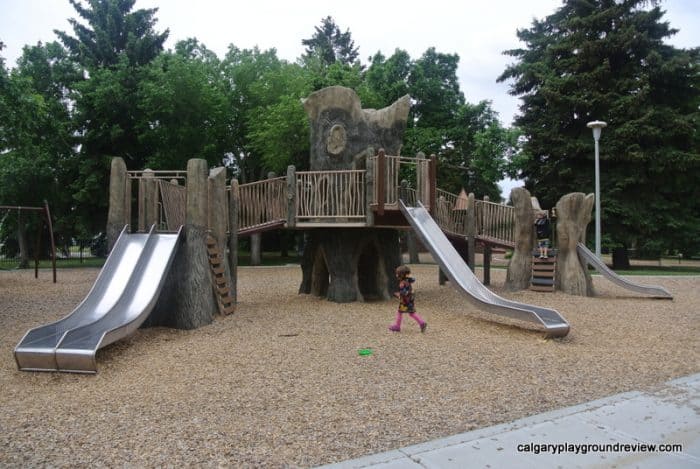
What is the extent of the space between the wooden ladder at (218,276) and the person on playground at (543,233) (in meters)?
8.36

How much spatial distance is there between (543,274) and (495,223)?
2.12 m

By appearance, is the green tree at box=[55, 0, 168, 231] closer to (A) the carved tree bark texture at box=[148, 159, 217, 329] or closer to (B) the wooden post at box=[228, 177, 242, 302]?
(B) the wooden post at box=[228, 177, 242, 302]

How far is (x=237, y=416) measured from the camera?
458 cm

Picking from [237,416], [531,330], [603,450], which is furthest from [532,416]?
[531,330]

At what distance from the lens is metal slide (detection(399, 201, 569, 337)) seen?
791cm

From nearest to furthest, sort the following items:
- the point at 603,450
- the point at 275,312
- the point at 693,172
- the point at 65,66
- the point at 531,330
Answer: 1. the point at 603,450
2. the point at 531,330
3. the point at 275,312
4. the point at 693,172
5. the point at 65,66

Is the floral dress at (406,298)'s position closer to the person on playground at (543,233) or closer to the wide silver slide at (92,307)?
the wide silver slide at (92,307)

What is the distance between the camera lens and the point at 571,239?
13.6 metres

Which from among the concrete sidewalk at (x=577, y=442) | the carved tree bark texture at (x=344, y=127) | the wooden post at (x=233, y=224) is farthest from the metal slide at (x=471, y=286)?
the wooden post at (x=233, y=224)

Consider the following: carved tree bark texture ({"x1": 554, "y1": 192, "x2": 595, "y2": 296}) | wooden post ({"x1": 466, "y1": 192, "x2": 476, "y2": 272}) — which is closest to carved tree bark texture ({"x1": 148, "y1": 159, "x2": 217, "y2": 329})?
wooden post ({"x1": 466, "y1": 192, "x2": 476, "y2": 272})

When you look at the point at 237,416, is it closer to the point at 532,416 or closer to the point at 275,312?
the point at 532,416

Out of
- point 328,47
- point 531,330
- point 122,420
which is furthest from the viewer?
point 328,47

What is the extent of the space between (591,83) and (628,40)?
7.62ft

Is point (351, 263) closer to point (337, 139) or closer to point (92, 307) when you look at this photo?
point (337, 139)
